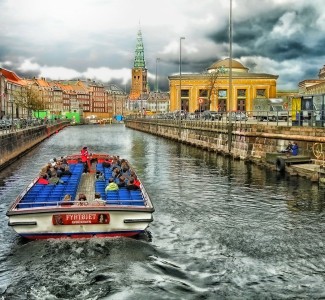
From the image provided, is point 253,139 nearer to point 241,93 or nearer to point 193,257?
point 193,257

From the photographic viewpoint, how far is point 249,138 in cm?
4197

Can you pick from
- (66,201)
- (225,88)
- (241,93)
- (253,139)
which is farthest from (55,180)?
(241,93)

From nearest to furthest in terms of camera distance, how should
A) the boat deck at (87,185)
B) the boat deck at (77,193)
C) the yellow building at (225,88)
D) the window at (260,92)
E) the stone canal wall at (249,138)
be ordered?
the boat deck at (77,193) → the boat deck at (87,185) → the stone canal wall at (249,138) → the yellow building at (225,88) → the window at (260,92)

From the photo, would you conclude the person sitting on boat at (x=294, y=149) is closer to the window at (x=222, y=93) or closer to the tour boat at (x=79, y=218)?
the tour boat at (x=79, y=218)

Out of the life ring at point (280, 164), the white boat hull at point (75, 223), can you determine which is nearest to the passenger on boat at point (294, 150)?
the life ring at point (280, 164)

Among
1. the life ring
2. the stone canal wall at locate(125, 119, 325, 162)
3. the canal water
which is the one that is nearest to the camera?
the canal water

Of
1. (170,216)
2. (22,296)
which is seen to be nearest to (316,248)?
(170,216)

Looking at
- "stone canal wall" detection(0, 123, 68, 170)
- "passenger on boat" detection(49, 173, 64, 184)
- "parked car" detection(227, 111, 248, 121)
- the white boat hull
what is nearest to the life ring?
"parked car" detection(227, 111, 248, 121)

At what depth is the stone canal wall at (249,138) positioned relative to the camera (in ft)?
107

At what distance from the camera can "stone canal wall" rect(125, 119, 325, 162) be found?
3269cm

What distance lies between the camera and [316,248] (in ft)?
52.0

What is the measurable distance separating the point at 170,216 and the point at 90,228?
589 cm

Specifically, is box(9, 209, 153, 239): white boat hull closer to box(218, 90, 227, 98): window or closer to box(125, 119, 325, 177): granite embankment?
box(125, 119, 325, 177): granite embankment

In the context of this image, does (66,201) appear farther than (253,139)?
No
